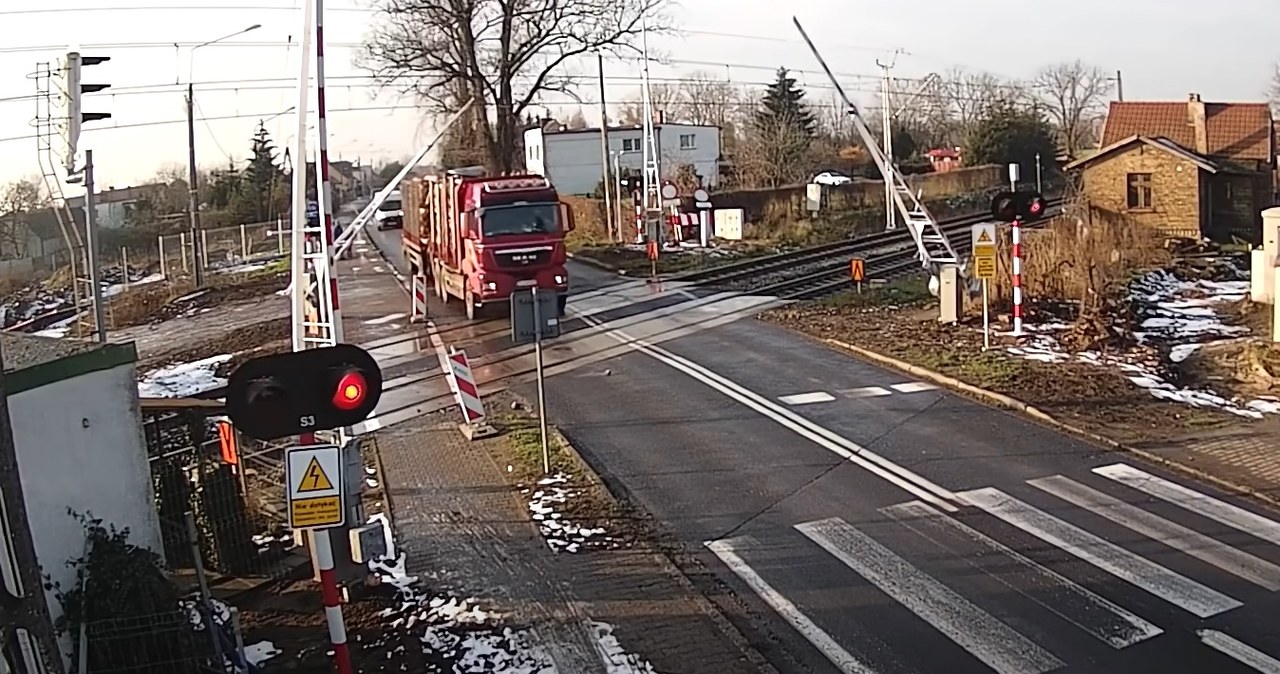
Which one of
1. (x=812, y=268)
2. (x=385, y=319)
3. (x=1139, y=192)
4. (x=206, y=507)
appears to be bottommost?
(x=206, y=507)

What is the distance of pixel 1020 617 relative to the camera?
Result: 875 cm

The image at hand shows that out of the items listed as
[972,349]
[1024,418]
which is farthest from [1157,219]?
[1024,418]

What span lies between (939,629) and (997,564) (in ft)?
4.90

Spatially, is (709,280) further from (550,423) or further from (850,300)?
(550,423)

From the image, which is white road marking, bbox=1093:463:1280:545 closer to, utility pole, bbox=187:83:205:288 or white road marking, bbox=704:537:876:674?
white road marking, bbox=704:537:876:674

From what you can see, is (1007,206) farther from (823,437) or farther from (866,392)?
(823,437)

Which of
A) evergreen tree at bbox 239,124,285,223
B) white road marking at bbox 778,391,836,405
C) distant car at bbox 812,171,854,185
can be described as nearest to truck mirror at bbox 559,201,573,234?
white road marking at bbox 778,391,836,405

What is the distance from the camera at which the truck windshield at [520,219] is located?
25.3m

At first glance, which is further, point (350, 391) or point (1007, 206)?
point (1007, 206)

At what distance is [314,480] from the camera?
7527 mm

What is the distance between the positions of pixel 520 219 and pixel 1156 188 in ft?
83.7

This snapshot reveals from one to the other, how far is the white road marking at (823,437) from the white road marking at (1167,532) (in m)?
1.09

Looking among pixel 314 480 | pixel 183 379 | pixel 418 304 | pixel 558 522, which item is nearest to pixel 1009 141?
pixel 418 304

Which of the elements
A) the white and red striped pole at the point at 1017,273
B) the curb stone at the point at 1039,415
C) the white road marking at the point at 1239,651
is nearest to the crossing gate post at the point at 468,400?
the curb stone at the point at 1039,415
